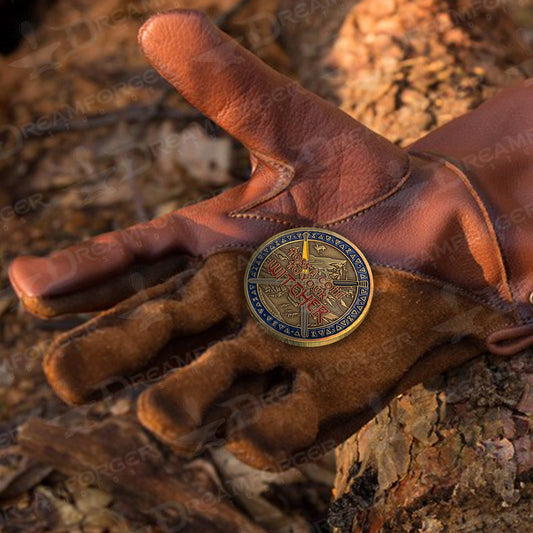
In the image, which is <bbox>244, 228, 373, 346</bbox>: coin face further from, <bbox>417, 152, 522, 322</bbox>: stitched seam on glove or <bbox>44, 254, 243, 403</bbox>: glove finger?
<bbox>417, 152, 522, 322</bbox>: stitched seam on glove

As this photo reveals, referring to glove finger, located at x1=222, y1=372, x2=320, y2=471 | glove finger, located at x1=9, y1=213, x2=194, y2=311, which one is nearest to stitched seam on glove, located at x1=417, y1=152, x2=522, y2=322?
glove finger, located at x1=222, y1=372, x2=320, y2=471

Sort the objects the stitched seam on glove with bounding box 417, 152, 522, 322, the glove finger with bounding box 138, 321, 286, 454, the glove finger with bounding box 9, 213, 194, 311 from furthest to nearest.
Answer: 1. the stitched seam on glove with bounding box 417, 152, 522, 322
2. the glove finger with bounding box 9, 213, 194, 311
3. the glove finger with bounding box 138, 321, 286, 454

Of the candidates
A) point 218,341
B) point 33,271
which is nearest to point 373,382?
point 218,341

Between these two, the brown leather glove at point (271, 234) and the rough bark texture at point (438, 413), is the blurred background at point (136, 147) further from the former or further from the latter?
the brown leather glove at point (271, 234)

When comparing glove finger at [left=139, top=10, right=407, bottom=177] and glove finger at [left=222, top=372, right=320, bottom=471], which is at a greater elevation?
glove finger at [left=139, top=10, right=407, bottom=177]

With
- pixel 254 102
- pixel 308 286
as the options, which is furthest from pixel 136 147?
pixel 308 286

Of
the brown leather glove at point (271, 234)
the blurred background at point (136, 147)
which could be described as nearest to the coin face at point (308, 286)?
the brown leather glove at point (271, 234)

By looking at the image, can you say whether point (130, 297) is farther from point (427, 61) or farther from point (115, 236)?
point (427, 61)
